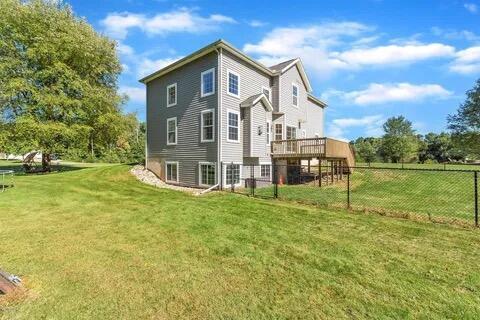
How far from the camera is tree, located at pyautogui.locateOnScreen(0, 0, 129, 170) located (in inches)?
776

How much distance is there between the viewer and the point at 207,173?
52.4ft

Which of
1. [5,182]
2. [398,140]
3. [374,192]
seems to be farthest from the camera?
[398,140]

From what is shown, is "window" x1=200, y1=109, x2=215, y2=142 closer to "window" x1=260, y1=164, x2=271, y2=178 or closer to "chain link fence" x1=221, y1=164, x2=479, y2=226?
"chain link fence" x1=221, y1=164, x2=479, y2=226

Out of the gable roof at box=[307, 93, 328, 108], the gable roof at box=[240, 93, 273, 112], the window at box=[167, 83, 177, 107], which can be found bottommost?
the gable roof at box=[240, 93, 273, 112]

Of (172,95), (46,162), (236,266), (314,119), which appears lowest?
(236,266)

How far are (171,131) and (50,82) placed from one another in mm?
11490

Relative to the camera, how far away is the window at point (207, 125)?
51.4ft

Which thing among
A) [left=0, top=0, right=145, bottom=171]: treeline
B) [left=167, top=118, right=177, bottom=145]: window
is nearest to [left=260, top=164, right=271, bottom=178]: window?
[left=167, top=118, right=177, bottom=145]: window

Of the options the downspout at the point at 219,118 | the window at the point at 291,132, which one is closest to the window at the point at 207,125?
the downspout at the point at 219,118

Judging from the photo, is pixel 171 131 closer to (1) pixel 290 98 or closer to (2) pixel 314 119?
(1) pixel 290 98

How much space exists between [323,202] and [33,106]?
856 inches

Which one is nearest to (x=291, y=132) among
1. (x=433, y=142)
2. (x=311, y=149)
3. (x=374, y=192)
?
(x=311, y=149)

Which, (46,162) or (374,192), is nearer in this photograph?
A: (374,192)

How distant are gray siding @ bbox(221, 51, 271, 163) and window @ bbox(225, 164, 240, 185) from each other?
0.37 metres
